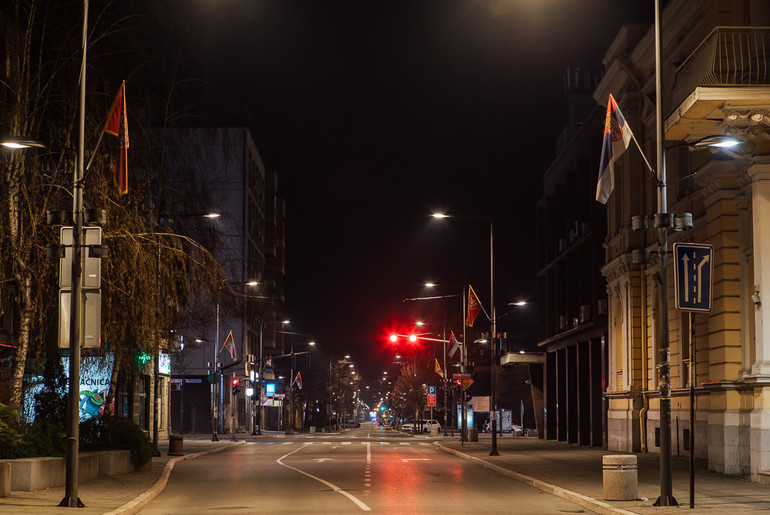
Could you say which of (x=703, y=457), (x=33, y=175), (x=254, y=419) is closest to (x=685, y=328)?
(x=703, y=457)

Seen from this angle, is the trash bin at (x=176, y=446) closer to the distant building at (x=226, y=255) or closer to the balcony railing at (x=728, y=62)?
the distant building at (x=226, y=255)

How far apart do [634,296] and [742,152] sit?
50.5ft

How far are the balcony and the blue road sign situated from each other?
3.74 m

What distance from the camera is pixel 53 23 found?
71.2 ft

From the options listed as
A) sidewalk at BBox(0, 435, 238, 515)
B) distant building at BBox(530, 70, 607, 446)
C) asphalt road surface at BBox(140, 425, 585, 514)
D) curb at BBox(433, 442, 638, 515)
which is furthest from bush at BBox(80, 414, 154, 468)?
distant building at BBox(530, 70, 607, 446)

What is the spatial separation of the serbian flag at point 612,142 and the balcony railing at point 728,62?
2.02 m

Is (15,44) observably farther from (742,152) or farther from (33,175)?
(742,152)

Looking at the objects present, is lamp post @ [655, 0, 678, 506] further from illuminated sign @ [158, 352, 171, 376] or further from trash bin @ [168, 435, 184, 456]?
illuminated sign @ [158, 352, 171, 376]

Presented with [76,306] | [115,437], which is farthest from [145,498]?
[115,437]

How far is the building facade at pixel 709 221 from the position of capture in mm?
21172

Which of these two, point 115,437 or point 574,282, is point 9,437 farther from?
point 574,282

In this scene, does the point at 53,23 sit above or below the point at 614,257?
above

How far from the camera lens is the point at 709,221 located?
89.8ft

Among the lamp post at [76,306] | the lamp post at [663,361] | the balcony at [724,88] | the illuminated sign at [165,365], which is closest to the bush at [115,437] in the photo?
the lamp post at [76,306]
